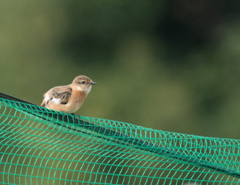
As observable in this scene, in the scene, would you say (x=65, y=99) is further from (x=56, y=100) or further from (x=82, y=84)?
(x=82, y=84)

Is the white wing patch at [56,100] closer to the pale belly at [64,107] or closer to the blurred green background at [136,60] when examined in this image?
the pale belly at [64,107]

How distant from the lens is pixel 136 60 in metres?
13.9

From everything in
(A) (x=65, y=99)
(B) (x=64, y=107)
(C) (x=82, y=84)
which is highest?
(C) (x=82, y=84)

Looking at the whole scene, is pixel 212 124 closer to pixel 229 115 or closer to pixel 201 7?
pixel 229 115

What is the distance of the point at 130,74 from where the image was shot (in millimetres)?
13289

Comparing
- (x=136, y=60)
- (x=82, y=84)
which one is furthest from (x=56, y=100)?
(x=136, y=60)

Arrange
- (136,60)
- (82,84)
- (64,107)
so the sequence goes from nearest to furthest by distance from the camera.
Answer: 1. (64,107)
2. (82,84)
3. (136,60)

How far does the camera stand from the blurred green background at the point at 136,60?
489 inches

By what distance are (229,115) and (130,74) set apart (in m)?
2.86

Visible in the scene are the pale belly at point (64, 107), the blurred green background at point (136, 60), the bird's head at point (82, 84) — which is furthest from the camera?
the blurred green background at point (136, 60)

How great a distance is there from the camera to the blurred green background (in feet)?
40.8

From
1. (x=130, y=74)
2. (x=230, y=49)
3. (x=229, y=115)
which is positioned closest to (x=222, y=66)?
(x=230, y=49)

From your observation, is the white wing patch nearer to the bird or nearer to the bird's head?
the bird

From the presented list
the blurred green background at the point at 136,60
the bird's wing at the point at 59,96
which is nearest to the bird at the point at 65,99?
the bird's wing at the point at 59,96
